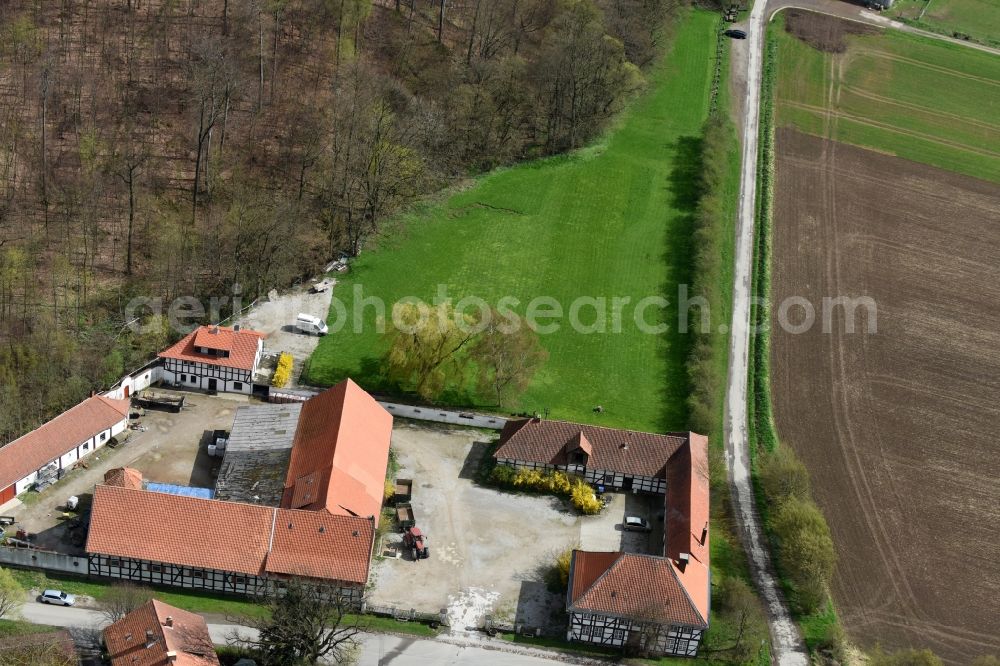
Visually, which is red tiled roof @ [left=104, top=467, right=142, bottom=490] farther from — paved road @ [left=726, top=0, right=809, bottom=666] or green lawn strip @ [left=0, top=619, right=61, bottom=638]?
paved road @ [left=726, top=0, right=809, bottom=666]

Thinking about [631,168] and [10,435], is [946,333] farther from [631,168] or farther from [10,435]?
[10,435]

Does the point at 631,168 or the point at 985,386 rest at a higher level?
the point at 631,168

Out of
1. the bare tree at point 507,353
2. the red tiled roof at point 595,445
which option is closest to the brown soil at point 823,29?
the bare tree at point 507,353

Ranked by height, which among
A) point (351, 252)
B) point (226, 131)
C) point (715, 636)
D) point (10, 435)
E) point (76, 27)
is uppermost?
point (76, 27)

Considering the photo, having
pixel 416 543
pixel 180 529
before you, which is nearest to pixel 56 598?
pixel 180 529

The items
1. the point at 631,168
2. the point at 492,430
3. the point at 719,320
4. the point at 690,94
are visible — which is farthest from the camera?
the point at 690,94

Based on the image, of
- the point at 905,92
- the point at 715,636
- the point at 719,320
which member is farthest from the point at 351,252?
the point at 905,92
